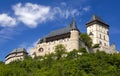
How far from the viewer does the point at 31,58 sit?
8694 centimetres

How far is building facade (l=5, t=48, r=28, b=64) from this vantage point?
9225cm

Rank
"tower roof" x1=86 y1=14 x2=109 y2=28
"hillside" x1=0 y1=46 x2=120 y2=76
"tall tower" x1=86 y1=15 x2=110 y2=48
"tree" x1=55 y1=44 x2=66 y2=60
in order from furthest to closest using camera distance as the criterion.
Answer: "tower roof" x1=86 y1=14 x2=109 y2=28 < "tall tower" x1=86 y1=15 x2=110 y2=48 < "tree" x1=55 y1=44 x2=66 y2=60 < "hillside" x1=0 y1=46 x2=120 y2=76

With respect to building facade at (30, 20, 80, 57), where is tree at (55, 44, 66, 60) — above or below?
below

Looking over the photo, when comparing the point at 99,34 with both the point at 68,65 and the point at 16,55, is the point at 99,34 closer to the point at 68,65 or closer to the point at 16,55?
the point at 16,55

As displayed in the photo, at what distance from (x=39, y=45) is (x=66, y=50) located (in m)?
7.18

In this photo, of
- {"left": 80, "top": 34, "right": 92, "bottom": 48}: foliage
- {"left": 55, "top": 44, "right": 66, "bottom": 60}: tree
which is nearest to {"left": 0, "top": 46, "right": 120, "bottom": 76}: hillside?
{"left": 55, "top": 44, "right": 66, "bottom": 60}: tree

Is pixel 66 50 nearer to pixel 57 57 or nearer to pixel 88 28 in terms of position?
pixel 57 57

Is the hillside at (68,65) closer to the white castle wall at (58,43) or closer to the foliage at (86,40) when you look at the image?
the white castle wall at (58,43)

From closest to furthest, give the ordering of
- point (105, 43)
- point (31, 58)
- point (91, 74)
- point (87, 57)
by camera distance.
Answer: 1. point (91, 74)
2. point (87, 57)
3. point (31, 58)
4. point (105, 43)

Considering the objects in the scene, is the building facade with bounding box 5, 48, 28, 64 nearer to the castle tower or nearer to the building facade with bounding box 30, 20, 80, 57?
the building facade with bounding box 30, 20, 80, 57

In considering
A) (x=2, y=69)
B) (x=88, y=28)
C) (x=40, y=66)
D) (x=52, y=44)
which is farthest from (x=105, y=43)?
(x=2, y=69)

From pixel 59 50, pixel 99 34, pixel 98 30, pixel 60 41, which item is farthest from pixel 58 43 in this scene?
pixel 98 30

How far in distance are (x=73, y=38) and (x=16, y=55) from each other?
15.9 m

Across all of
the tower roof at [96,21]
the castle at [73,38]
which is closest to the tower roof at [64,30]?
the castle at [73,38]
